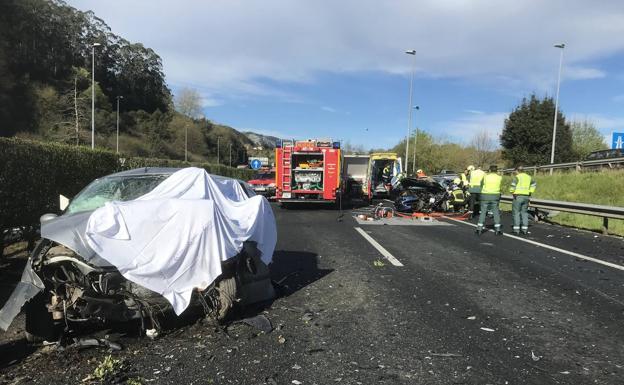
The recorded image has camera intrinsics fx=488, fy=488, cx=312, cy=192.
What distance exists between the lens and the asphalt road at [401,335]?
3.81 meters

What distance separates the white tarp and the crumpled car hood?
67 mm

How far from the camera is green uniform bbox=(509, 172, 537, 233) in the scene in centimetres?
1280

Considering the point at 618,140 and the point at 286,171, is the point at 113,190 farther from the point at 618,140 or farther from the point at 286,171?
the point at 618,140

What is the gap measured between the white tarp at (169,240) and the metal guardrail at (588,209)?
11.6m

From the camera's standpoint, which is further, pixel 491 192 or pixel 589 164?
pixel 589 164

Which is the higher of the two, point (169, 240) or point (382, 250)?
point (169, 240)

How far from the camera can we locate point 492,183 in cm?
1291

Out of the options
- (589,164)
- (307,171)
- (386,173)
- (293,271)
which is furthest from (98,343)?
(589,164)

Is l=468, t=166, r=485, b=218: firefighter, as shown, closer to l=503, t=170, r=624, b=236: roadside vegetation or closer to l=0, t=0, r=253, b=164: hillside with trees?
l=503, t=170, r=624, b=236: roadside vegetation

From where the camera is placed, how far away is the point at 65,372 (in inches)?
149

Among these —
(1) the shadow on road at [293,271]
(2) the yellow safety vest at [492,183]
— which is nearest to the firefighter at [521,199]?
(2) the yellow safety vest at [492,183]

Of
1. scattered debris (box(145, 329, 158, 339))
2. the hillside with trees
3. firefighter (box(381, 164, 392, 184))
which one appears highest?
the hillside with trees

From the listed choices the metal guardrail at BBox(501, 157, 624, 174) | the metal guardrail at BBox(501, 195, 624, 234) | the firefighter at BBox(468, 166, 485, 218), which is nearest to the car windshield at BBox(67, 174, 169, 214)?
the metal guardrail at BBox(501, 195, 624, 234)

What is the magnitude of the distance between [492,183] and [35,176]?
1065 cm
